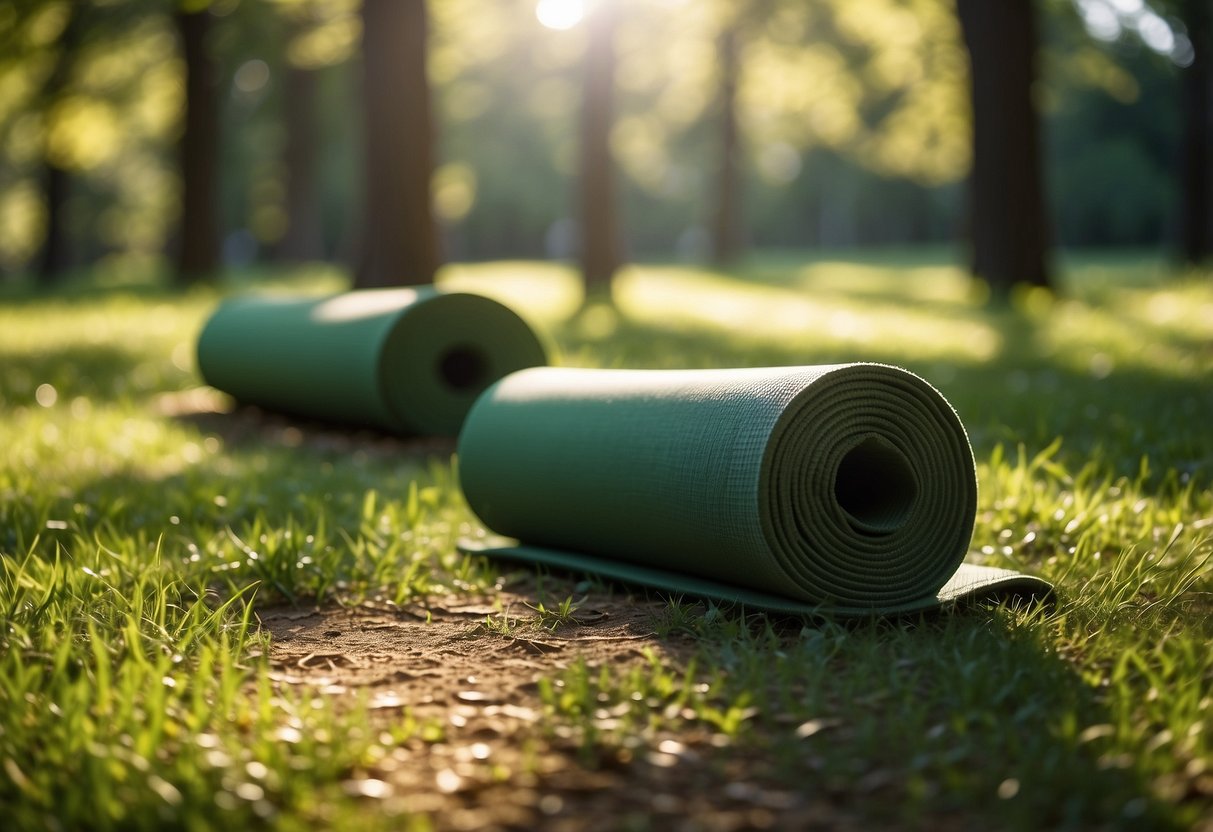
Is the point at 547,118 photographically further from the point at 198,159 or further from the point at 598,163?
the point at 598,163

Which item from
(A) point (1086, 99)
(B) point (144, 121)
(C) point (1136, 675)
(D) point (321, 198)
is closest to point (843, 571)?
(C) point (1136, 675)

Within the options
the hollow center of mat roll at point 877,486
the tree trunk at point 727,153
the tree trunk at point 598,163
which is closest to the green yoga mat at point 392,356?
the hollow center of mat roll at point 877,486

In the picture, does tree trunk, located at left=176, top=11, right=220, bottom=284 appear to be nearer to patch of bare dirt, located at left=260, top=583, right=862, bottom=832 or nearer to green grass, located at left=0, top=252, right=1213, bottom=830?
green grass, located at left=0, top=252, right=1213, bottom=830

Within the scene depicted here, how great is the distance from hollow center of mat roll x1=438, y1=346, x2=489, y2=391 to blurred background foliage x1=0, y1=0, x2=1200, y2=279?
556 cm

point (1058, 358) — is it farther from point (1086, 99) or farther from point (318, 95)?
point (1086, 99)

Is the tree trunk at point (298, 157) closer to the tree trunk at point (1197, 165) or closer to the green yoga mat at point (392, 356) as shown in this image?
the tree trunk at point (1197, 165)

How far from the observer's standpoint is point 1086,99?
171 ft

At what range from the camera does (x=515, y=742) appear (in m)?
2.91

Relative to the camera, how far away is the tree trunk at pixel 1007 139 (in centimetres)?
1441

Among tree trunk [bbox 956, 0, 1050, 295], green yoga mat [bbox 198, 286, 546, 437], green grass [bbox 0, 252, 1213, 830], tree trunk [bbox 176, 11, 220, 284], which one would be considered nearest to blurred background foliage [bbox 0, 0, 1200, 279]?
tree trunk [bbox 176, 11, 220, 284]

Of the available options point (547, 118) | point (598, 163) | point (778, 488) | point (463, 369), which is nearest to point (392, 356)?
point (463, 369)

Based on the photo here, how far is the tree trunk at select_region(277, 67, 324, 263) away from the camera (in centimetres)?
3016

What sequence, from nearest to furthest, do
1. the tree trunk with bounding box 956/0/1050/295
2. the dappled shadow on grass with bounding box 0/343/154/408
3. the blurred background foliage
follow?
the dappled shadow on grass with bounding box 0/343/154/408
the tree trunk with bounding box 956/0/1050/295
the blurred background foliage

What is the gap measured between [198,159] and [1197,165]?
17.2m
